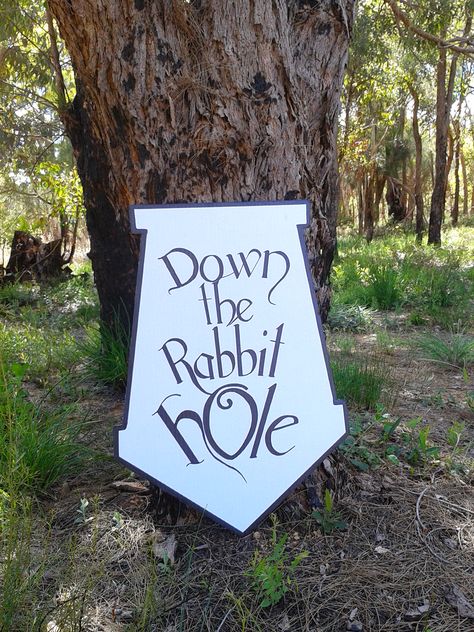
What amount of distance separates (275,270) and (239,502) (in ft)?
2.56

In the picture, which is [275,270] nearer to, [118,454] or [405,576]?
[118,454]

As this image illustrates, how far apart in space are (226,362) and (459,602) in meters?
1.00

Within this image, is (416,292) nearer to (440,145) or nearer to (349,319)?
(349,319)

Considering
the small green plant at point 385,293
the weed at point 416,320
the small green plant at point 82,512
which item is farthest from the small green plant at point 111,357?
the small green plant at point 385,293

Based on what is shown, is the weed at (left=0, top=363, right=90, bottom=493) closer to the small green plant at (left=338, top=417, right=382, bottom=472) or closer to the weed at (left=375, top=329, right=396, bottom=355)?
the small green plant at (left=338, top=417, right=382, bottom=472)

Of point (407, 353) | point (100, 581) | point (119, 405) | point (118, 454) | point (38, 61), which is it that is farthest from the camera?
point (38, 61)

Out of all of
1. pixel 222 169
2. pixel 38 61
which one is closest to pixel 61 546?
pixel 222 169

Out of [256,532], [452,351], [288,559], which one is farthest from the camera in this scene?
[452,351]

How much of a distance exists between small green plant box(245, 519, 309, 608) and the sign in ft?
0.62

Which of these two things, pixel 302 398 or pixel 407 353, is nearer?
pixel 302 398

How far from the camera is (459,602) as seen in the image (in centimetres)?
178

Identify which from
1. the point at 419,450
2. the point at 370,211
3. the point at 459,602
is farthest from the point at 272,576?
the point at 370,211

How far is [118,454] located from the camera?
1991mm

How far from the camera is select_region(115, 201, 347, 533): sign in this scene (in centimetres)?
200
